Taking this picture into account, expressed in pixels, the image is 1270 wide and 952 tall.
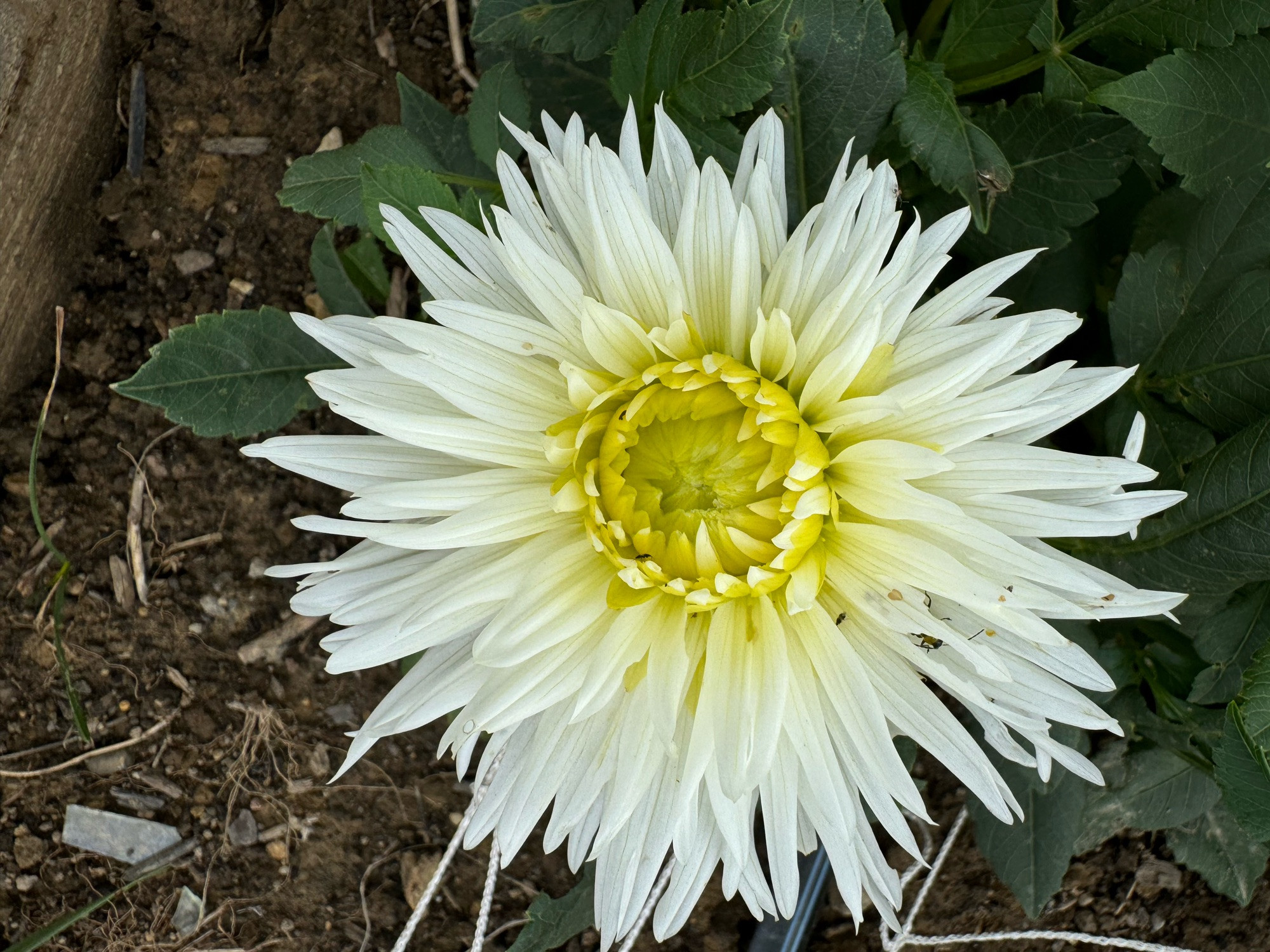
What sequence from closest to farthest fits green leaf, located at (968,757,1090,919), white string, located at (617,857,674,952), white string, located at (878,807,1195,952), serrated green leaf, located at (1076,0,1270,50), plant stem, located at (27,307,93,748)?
serrated green leaf, located at (1076,0,1270,50) → green leaf, located at (968,757,1090,919) → white string, located at (617,857,674,952) → white string, located at (878,807,1195,952) → plant stem, located at (27,307,93,748)

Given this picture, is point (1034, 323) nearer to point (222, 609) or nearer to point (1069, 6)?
point (1069, 6)

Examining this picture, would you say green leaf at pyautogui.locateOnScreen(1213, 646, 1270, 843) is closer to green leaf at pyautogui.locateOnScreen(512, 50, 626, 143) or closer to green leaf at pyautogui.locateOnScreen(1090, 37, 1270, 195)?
green leaf at pyautogui.locateOnScreen(1090, 37, 1270, 195)

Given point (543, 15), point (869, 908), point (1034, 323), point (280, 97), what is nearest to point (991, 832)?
point (869, 908)

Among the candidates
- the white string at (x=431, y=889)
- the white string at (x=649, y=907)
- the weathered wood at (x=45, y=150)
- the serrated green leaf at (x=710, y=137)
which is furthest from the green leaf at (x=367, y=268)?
the white string at (x=649, y=907)

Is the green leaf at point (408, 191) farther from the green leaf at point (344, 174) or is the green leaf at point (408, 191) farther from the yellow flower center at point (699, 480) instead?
the yellow flower center at point (699, 480)

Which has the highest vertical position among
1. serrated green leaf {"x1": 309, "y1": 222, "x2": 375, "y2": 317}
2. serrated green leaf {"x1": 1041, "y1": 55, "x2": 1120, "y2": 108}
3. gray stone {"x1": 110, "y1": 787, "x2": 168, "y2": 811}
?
serrated green leaf {"x1": 1041, "y1": 55, "x2": 1120, "y2": 108}

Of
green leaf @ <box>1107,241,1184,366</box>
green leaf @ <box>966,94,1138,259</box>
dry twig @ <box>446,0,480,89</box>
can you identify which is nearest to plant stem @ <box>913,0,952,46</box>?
green leaf @ <box>966,94,1138,259</box>
